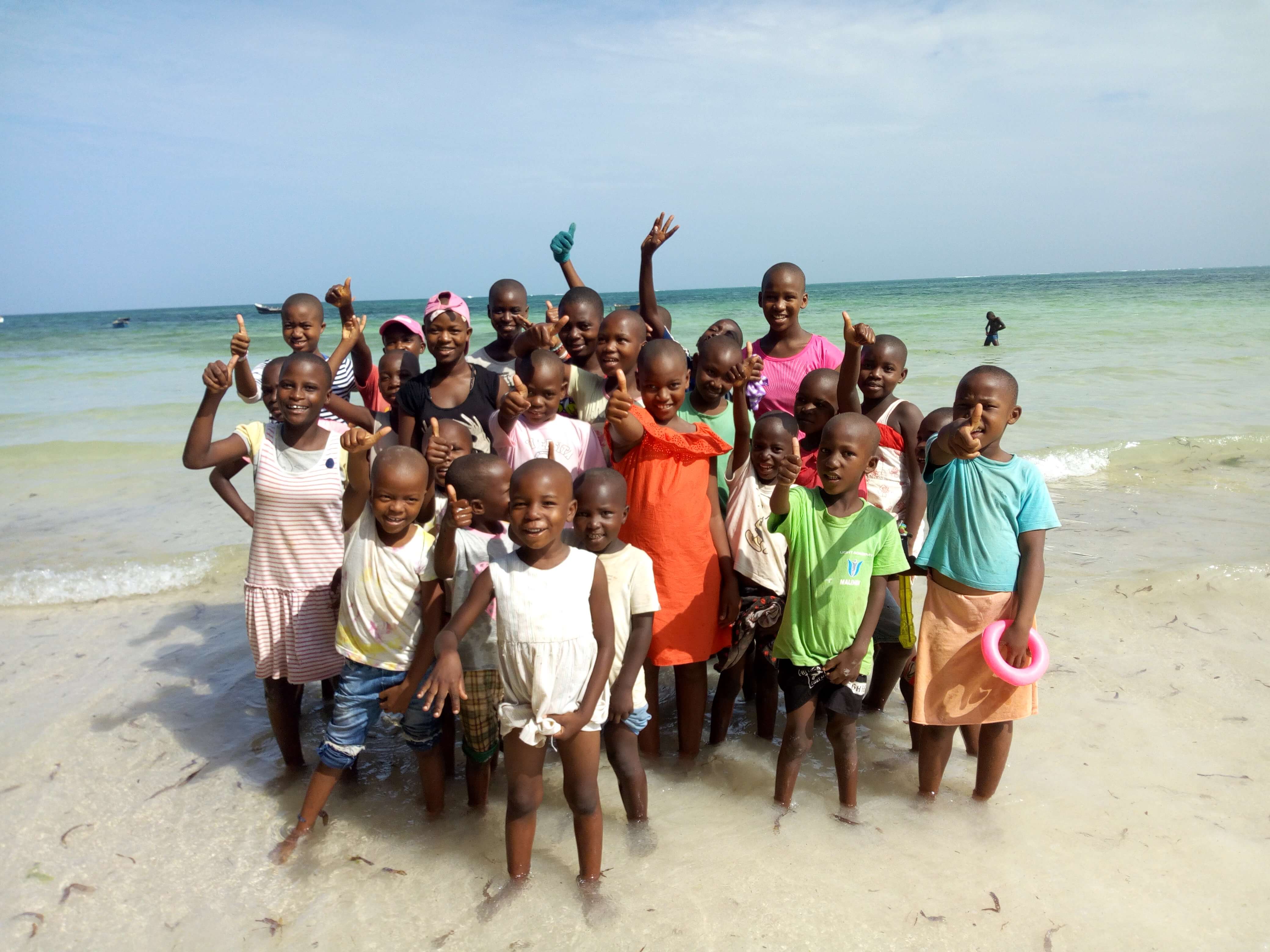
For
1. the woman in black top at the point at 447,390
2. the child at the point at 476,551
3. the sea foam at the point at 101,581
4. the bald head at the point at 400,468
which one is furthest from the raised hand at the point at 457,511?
the sea foam at the point at 101,581

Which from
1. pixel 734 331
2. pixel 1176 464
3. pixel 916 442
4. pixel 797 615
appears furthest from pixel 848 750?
pixel 1176 464

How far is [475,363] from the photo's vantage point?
4.30 metres

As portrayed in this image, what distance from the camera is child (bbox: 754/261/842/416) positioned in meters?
4.26

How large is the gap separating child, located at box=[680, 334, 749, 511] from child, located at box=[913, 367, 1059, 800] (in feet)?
2.70

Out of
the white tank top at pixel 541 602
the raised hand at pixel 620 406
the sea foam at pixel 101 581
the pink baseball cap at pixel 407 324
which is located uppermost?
the pink baseball cap at pixel 407 324

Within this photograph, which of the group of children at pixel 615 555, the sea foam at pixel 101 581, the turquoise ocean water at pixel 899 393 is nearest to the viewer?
the group of children at pixel 615 555

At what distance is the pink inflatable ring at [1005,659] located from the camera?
313 cm

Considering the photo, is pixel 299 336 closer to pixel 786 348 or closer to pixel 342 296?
pixel 342 296

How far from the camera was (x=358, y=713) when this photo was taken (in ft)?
10.6

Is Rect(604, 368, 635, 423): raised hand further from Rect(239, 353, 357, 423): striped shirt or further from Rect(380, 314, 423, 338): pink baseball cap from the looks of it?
Rect(380, 314, 423, 338): pink baseball cap

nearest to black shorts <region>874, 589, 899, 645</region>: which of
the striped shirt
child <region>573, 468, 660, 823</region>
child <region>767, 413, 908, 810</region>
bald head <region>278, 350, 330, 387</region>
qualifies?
child <region>767, 413, 908, 810</region>

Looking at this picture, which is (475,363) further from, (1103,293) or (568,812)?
(1103,293)

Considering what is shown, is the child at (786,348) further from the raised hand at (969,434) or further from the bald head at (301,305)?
the bald head at (301,305)

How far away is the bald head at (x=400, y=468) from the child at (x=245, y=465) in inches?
42.0
